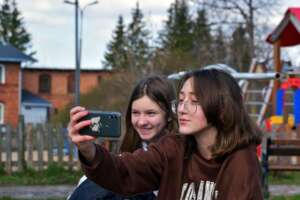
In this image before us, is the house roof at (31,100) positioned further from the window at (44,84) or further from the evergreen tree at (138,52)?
the evergreen tree at (138,52)

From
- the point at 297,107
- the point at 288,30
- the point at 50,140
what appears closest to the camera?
the point at 50,140

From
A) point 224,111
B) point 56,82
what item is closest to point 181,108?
point 224,111

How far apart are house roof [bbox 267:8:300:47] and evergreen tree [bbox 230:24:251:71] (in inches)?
728

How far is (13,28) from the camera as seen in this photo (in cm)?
7019

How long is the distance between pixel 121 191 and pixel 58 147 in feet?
35.9

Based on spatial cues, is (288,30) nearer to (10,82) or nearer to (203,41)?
(203,41)

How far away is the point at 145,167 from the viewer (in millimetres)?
2428

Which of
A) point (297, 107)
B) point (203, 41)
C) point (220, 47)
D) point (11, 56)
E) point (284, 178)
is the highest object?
point (203, 41)

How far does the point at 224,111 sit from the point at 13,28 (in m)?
Result: 69.5

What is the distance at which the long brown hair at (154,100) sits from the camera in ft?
9.92

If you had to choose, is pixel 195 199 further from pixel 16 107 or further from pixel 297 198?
pixel 16 107

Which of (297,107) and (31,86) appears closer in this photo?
(297,107)

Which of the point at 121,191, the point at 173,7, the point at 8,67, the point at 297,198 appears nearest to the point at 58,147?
the point at 297,198

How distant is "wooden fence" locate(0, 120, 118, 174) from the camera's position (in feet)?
42.8
